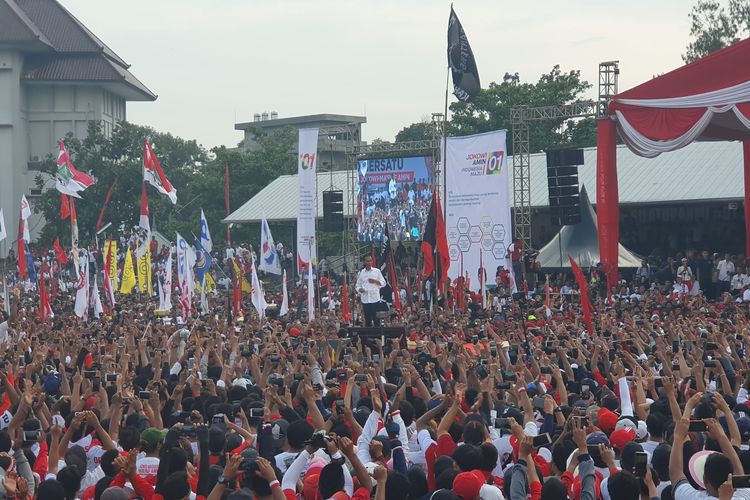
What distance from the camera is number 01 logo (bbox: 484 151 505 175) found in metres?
27.0

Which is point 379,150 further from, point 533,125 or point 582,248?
point 533,125

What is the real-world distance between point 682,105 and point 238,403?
16.0 m

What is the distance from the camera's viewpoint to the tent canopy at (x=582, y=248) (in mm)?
30656

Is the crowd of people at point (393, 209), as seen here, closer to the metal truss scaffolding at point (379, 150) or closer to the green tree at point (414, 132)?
the metal truss scaffolding at point (379, 150)

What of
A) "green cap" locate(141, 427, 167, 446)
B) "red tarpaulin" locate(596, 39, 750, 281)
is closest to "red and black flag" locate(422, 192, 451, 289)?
"red tarpaulin" locate(596, 39, 750, 281)

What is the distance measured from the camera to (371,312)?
18016mm

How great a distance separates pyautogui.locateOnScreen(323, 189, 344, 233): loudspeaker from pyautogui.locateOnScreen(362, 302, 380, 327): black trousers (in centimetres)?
1684

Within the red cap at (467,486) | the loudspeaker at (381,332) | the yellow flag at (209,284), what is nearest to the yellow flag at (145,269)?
the yellow flag at (209,284)

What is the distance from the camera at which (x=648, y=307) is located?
884 inches

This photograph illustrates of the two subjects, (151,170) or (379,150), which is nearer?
(151,170)

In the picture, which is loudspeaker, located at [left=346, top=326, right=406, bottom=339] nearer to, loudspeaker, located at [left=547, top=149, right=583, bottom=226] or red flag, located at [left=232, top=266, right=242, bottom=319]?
red flag, located at [left=232, top=266, right=242, bottom=319]

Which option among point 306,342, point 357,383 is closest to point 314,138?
point 306,342

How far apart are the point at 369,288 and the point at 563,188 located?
1084cm

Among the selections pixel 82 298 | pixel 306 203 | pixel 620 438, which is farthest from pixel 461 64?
pixel 620 438
